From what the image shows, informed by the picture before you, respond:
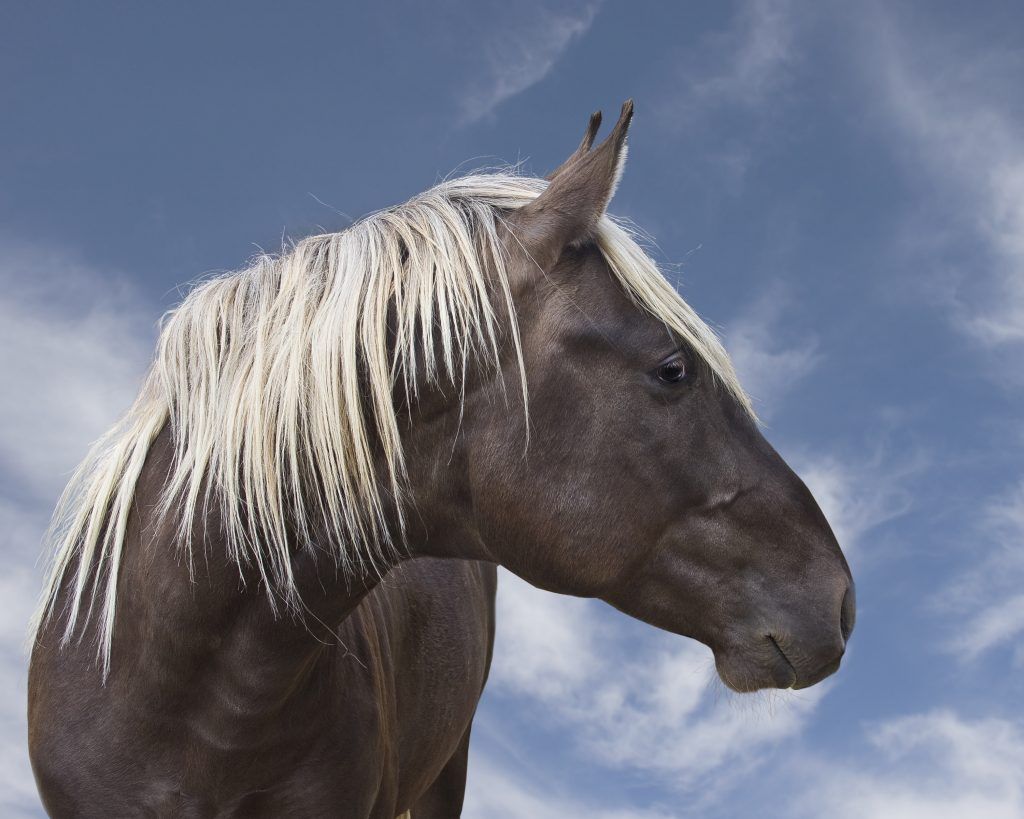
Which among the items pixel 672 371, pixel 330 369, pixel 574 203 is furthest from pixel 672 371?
pixel 330 369

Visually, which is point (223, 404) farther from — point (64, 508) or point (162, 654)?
point (64, 508)

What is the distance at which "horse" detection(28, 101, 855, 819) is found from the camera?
2920mm

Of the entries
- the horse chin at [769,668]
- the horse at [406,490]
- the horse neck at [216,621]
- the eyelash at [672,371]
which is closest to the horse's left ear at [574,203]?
the horse at [406,490]

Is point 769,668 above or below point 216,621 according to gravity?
above

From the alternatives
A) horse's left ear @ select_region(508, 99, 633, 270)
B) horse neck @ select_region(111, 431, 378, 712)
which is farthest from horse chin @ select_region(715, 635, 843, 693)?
horse's left ear @ select_region(508, 99, 633, 270)

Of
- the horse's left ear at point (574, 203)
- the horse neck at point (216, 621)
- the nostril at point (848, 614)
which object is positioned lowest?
the horse neck at point (216, 621)

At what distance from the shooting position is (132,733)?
3135mm

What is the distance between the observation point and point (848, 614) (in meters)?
3.01

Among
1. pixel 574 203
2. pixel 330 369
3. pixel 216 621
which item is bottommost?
pixel 216 621

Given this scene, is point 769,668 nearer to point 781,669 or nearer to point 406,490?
point 781,669

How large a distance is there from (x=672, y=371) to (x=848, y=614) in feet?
2.94

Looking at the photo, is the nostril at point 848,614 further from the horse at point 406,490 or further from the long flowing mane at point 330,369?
the long flowing mane at point 330,369

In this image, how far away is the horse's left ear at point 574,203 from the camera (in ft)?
9.65

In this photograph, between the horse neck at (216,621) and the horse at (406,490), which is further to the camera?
the horse neck at (216,621)
